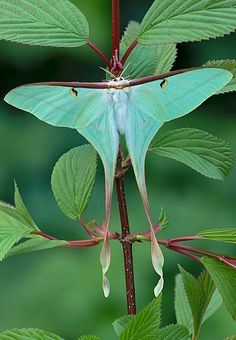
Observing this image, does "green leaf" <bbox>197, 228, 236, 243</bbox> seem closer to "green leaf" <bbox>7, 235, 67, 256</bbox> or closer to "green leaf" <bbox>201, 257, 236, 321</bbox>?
"green leaf" <bbox>201, 257, 236, 321</bbox>

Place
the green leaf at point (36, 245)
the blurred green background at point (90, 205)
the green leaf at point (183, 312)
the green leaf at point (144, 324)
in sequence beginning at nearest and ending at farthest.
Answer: the green leaf at point (144, 324), the green leaf at point (36, 245), the green leaf at point (183, 312), the blurred green background at point (90, 205)

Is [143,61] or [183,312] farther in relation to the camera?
[183,312]

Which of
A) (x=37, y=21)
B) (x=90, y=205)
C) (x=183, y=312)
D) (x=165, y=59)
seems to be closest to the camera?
(x=37, y=21)

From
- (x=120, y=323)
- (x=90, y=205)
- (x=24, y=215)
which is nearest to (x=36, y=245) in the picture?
(x=24, y=215)

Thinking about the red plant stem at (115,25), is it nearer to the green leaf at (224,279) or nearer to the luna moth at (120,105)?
the luna moth at (120,105)

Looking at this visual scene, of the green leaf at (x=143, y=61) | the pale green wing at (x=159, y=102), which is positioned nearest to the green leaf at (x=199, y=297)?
the pale green wing at (x=159, y=102)

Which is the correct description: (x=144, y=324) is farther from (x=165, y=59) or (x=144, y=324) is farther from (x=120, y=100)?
(x=165, y=59)

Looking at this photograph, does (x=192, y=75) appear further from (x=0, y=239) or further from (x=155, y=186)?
(x=155, y=186)
